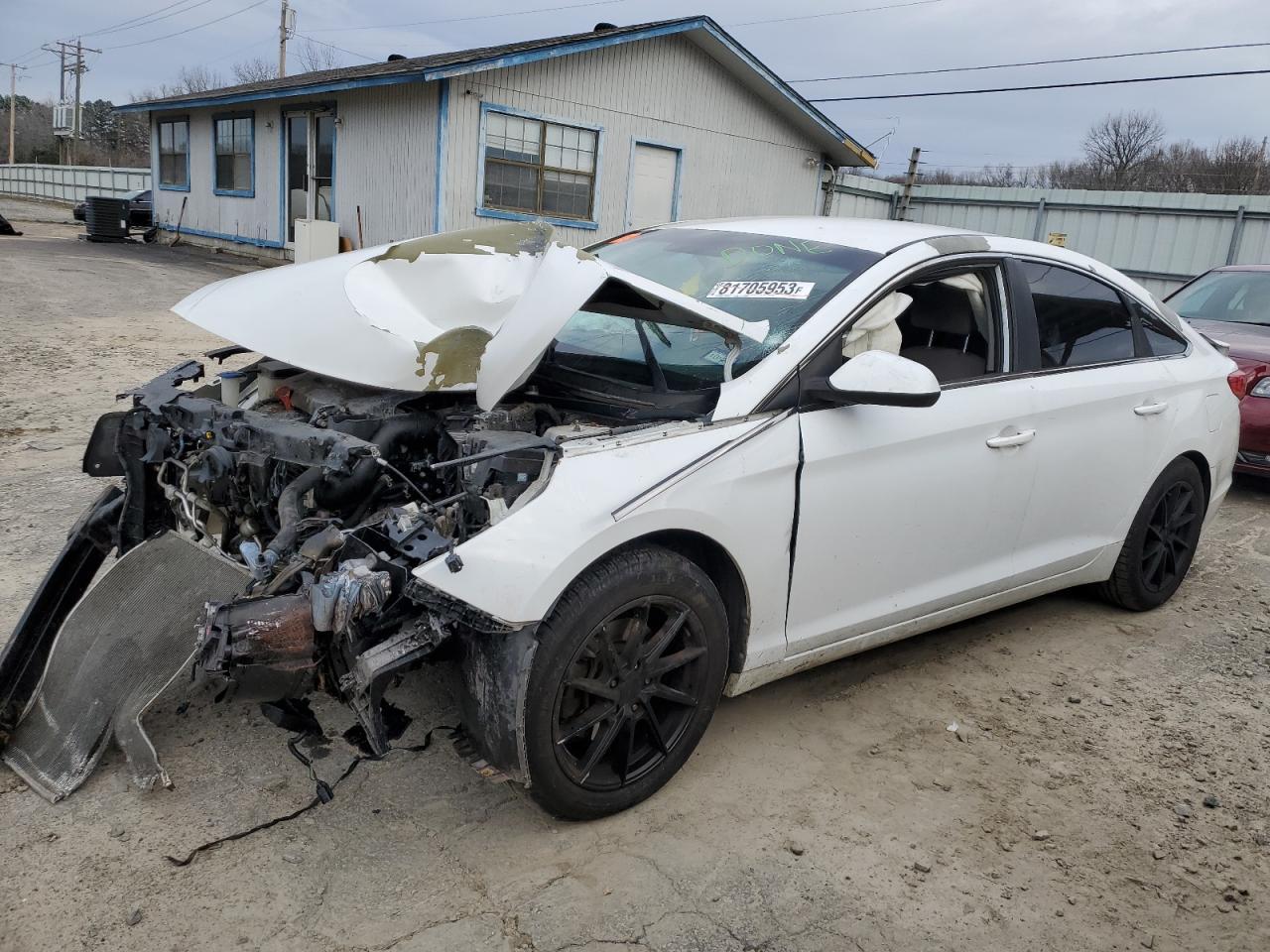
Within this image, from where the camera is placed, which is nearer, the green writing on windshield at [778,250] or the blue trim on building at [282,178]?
the green writing on windshield at [778,250]

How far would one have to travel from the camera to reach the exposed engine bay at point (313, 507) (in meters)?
2.44

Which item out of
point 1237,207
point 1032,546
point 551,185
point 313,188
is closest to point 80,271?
point 313,188

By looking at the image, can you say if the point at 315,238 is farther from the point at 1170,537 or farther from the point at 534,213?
the point at 1170,537

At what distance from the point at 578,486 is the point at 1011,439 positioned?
1.82 m

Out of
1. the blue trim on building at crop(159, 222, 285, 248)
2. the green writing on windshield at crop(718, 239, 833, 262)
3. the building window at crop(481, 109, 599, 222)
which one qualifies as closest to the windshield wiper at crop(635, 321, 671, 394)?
the green writing on windshield at crop(718, 239, 833, 262)

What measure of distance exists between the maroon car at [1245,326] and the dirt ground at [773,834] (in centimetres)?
322

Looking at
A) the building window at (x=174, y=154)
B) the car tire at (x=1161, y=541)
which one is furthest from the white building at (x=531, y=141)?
the car tire at (x=1161, y=541)

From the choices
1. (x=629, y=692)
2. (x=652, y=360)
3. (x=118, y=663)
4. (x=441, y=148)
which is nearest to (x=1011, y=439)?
(x=652, y=360)

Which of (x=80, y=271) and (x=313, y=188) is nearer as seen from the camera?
(x=80, y=271)

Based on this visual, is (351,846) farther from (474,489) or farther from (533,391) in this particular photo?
(533,391)

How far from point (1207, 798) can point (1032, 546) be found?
107 centimetres

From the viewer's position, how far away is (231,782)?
2947mm

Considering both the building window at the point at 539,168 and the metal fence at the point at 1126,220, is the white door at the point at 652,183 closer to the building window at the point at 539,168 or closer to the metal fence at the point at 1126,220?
the building window at the point at 539,168

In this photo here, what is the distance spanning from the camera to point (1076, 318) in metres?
4.07
